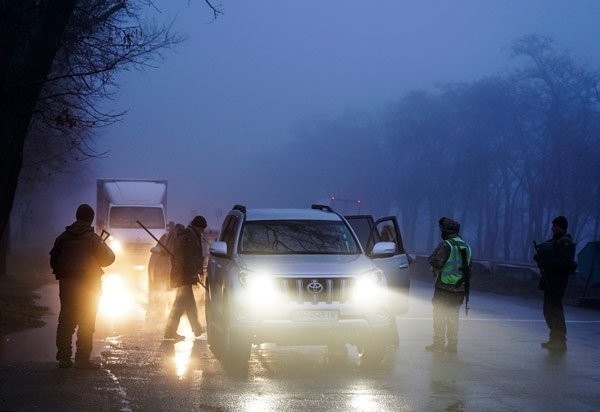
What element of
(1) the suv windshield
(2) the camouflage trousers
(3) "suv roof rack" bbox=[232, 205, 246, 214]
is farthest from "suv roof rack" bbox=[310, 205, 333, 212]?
(2) the camouflage trousers

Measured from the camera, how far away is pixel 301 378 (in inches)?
479

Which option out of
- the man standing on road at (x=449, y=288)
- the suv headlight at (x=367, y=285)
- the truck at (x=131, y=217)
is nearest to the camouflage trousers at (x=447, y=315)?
the man standing on road at (x=449, y=288)

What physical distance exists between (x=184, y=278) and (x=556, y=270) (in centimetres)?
540

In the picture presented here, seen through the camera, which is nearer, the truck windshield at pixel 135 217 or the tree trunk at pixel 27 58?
the tree trunk at pixel 27 58

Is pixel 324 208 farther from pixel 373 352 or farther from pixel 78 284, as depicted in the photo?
pixel 78 284

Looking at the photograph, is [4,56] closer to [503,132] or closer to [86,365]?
[86,365]

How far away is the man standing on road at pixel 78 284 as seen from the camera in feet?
41.5

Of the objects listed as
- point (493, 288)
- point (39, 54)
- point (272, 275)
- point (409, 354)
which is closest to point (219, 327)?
point (272, 275)

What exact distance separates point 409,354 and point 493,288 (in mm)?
19718

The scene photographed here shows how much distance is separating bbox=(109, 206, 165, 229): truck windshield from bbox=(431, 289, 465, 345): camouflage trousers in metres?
24.4

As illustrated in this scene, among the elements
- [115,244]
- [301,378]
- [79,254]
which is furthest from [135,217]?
[301,378]

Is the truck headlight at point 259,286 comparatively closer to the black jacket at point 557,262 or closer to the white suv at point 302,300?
the white suv at point 302,300

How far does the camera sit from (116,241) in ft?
123

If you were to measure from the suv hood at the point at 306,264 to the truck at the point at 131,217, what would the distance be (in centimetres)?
2326
